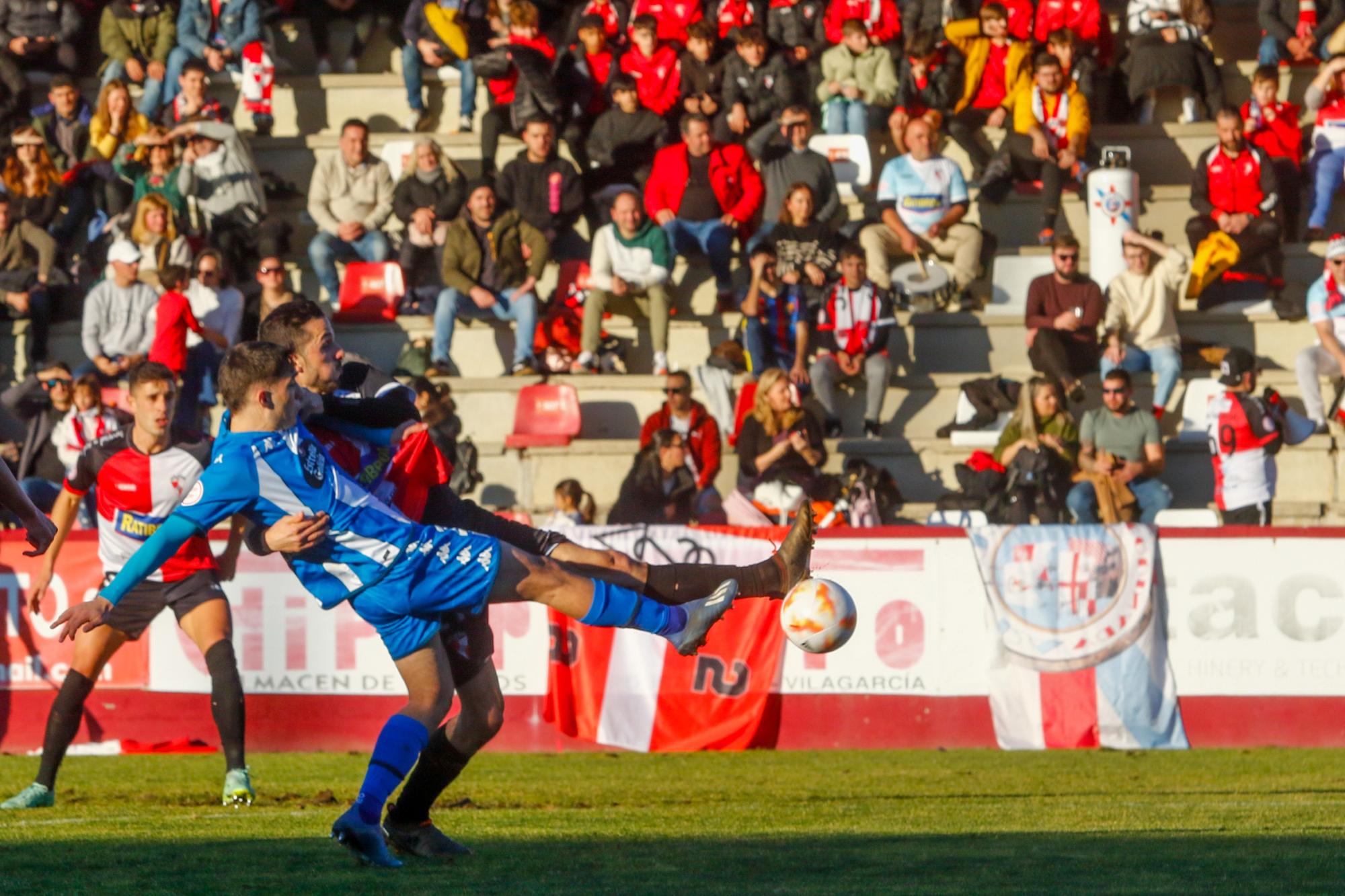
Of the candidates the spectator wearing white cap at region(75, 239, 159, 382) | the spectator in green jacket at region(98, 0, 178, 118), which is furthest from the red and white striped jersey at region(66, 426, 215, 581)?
the spectator in green jacket at region(98, 0, 178, 118)

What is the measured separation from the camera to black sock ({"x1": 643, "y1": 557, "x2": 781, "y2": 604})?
6.92 m

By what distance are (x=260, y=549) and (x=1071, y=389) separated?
10.2 meters

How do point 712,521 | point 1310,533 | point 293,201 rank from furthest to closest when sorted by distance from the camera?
point 293,201, point 712,521, point 1310,533

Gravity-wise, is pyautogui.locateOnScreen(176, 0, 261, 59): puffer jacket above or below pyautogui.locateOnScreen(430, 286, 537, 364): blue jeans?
above

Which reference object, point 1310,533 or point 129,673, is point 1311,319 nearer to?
point 1310,533

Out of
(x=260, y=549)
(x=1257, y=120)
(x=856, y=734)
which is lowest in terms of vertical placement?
(x=856, y=734)

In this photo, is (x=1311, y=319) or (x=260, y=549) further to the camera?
(x=1311, y=319)

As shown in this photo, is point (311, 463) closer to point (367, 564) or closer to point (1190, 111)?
point (367, 564)

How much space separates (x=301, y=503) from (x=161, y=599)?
10.8ft

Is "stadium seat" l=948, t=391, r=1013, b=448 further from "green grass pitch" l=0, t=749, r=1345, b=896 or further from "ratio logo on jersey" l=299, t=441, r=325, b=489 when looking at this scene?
"ratio logo on jersey" l=299, t=441, r=325, b=489

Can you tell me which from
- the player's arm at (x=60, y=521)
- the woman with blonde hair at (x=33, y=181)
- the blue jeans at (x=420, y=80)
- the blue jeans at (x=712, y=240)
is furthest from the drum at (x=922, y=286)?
the player's arm at (x=60, y=521)

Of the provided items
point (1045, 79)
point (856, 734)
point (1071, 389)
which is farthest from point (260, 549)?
point (1045, 79)

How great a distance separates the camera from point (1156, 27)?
18.3 metres

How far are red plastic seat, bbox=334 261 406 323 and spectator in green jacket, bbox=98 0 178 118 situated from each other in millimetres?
3425
